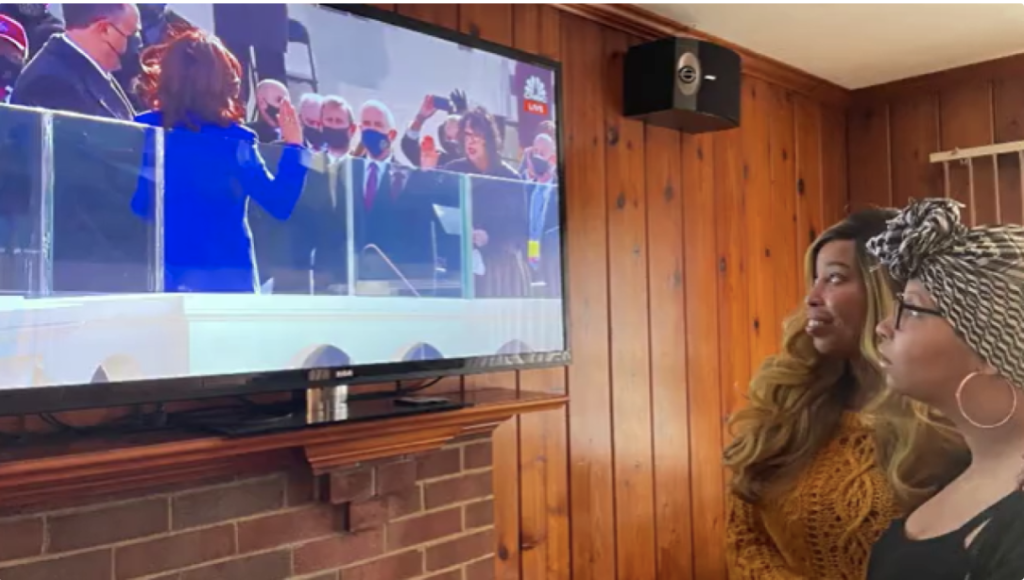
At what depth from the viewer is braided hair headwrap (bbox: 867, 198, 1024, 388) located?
101 centimetres

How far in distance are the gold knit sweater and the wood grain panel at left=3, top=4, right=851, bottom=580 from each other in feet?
1.65

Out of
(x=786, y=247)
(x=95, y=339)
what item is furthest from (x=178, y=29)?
(x=786, y=247)

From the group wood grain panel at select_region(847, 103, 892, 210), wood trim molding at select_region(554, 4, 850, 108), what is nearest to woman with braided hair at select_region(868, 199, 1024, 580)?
wood trim molding at select_region(554, 4, 850, 108)

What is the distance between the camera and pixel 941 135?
3309mm

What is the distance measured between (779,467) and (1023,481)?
764 mm

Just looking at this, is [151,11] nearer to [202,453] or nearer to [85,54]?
[85,54]

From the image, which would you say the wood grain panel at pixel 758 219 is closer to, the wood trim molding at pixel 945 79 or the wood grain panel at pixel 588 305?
the wood trim molding at pixel 945 79

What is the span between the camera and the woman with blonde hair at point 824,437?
5.32 feet

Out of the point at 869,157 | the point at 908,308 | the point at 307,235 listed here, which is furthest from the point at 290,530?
Answer: the point at 869,157

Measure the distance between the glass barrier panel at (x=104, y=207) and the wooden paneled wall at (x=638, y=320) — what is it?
0.84m

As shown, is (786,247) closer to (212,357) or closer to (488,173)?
(488,173)

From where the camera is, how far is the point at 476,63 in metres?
1.88

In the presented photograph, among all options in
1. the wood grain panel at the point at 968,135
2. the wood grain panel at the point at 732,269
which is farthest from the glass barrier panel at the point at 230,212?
the wood grain panel at the point at 968,135

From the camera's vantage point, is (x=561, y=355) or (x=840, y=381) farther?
(x=561, y=355)
